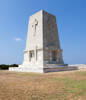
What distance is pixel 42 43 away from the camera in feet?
62.8

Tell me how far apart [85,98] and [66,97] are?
2.56 ft

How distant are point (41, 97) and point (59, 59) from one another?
16.7 meters

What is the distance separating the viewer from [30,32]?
73.6 feet

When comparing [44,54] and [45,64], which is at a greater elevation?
[44,54]

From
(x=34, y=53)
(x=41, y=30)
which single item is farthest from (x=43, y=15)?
(x=34, y=53)

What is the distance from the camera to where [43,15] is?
20.4 meters

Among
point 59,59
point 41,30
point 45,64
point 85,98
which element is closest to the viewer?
point 85,98

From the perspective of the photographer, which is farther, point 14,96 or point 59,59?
point 59,59

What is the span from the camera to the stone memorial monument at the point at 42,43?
19125mm

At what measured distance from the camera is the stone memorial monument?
19.1 metres

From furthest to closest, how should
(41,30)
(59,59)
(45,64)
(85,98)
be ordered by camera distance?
1. (59,59)
2. (41,30)
3. (45,64)
4. (85,98)

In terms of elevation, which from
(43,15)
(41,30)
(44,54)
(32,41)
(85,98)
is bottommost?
(85,98)

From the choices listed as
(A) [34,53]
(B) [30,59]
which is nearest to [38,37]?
(A) [34,53]

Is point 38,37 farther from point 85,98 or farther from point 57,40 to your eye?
point 85,98
